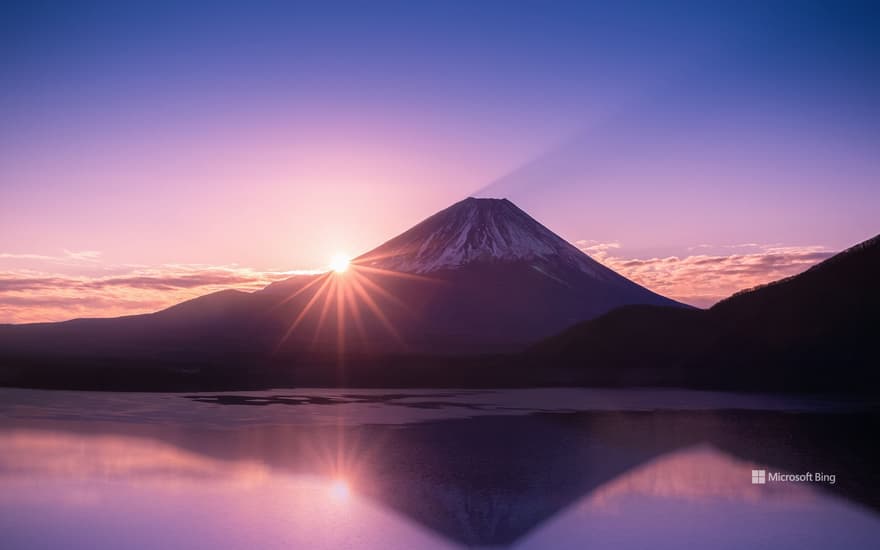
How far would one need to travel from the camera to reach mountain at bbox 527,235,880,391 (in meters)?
50.5

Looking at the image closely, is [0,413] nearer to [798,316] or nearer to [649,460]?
[649,460]

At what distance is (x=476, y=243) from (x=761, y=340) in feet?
391

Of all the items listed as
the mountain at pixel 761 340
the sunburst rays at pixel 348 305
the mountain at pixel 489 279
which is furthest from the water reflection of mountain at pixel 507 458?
the mountain at pixel 489 279

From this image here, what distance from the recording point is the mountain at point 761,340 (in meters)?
50.5

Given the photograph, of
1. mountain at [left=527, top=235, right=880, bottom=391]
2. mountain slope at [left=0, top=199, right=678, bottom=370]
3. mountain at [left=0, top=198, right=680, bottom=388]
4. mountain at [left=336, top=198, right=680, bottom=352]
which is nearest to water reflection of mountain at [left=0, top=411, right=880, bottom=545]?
mountain at [left=527, top=235, right=880, bottom=391]

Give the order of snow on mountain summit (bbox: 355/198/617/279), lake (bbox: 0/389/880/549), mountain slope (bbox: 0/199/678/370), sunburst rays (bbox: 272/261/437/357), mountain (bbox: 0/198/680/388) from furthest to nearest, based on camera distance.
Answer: snow on mountain summit (bbox: 355/198/617/279)
sunburst rays (bbox: 272/261/437/357)
mountain slope (bbox: 0/199/678/370)
mountain (bbox: 0/198/680/388)
lake (bbox: 0/389/880/549)

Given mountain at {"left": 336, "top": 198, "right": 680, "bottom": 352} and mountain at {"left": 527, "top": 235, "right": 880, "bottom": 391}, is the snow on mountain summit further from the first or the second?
mountain at {"left": 527, "top": 235, "right": 880, "bottom": 391}

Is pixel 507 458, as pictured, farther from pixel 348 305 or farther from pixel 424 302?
pixel 348 305

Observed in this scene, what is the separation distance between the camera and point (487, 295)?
164 meters

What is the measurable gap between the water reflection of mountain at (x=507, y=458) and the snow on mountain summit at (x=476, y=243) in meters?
140

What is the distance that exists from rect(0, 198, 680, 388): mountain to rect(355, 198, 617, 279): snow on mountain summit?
26 centimetres

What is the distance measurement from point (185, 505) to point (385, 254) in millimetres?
162582

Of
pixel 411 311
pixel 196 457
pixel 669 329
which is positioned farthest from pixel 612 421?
pixel 411 311

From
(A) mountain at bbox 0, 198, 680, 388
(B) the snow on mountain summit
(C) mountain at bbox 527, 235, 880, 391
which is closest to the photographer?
(C) mountain at bbox 527, 235, 880, 391
